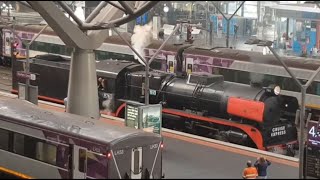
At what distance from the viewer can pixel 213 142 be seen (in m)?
18.1

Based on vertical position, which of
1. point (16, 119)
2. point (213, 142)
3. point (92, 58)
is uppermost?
point (92, 58)

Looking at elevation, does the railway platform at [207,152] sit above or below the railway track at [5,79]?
below

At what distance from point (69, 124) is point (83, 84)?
501 cm

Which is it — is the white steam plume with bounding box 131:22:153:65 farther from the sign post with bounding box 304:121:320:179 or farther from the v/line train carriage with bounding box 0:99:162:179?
the sign post with bounding box 304:121:320:179

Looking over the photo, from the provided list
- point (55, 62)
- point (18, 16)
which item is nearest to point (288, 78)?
point (55, 62)

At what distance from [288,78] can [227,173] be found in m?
12.8

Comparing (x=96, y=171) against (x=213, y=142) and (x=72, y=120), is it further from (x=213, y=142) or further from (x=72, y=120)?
(x=213, y=142)

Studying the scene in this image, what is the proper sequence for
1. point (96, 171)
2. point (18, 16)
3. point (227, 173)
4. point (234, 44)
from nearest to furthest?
point (227, 173) < point (96, 171) < point (234, 44) < point (18, 16)

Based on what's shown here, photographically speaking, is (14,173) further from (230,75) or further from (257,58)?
(257,58)

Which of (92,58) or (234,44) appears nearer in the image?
A: (92,58)

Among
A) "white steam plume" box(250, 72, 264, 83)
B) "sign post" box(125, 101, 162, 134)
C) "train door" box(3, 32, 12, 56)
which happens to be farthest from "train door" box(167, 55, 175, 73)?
"train door" box(3, 32, 12, 56)

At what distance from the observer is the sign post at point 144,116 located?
1664 cm

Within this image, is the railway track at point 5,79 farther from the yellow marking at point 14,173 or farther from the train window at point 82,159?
the train window at point 82,159

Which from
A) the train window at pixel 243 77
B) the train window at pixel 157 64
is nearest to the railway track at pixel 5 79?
the train window at pixel 157 64
